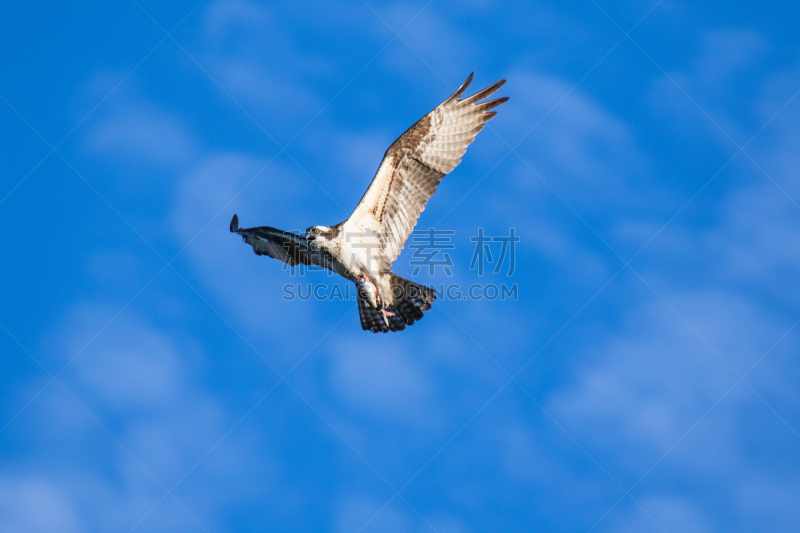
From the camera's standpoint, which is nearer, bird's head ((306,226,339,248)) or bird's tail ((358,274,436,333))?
bird's head ((306,226,339,248))

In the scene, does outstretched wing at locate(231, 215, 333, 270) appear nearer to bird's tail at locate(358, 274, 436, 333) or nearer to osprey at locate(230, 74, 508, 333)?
osprey at locate(230, 74, 508, 333)

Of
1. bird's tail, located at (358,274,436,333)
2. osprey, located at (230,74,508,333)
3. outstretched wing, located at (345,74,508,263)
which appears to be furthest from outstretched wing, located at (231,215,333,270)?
bird's tail, located at (358,274,436,333)

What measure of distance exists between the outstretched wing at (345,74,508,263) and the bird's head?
0.37 m

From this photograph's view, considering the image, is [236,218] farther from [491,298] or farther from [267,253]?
[491,298]

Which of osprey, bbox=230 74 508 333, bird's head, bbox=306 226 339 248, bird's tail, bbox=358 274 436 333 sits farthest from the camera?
bird's tail, bbox=358 274 436 333

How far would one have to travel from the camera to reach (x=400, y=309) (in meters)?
14.6

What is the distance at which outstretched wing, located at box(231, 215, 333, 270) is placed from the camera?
1415cm

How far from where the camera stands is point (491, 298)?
1595cm

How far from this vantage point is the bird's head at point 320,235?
1391 cm

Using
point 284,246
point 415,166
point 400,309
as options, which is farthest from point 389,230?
point 284,246

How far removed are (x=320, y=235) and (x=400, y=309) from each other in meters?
1.92

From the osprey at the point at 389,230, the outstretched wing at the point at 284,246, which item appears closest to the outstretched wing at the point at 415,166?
the osprey at the point at 389,230

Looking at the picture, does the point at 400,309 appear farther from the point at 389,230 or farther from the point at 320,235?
the point at 320,235

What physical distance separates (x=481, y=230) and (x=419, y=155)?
8.79 feet
